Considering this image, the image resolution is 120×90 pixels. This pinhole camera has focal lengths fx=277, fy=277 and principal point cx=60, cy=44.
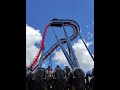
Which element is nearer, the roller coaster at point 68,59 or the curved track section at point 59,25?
the roller coaster at point 68,59

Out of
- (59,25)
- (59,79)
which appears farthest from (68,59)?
(59,79)

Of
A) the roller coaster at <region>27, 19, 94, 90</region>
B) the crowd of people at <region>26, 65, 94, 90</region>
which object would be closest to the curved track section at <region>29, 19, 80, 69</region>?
the roller coaster at <region>27, 19, 94, 90</region>

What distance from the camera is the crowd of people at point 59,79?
9.49m

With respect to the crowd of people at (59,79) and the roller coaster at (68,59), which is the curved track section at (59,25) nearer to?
the roller coaster at (68,59)

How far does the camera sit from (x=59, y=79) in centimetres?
958

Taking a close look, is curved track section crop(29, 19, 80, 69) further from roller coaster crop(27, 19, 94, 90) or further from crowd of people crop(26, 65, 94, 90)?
crowd of people crop(26, 65, 94, 90)

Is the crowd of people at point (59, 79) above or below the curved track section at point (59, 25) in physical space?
below

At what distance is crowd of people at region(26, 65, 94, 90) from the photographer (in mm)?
9492

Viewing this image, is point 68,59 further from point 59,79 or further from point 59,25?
point 59,79

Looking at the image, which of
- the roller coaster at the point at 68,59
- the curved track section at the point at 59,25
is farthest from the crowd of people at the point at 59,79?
the curved track section at the point at 59,25
